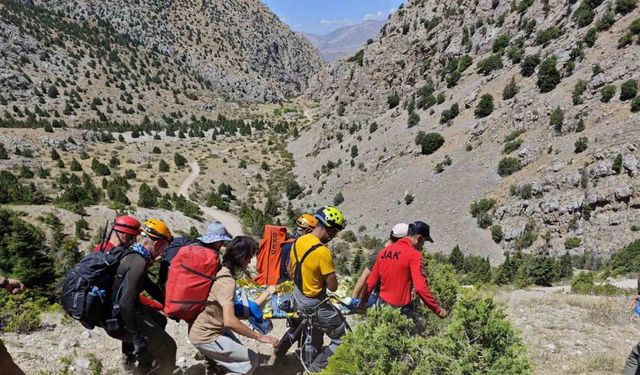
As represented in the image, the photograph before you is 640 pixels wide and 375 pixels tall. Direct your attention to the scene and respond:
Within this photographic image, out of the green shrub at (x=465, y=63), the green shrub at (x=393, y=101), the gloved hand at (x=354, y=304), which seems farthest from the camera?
the green shrub at (x=393, y=101)

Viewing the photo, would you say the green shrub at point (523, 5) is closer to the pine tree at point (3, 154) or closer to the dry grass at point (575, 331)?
the dry grass at point (575, 331)

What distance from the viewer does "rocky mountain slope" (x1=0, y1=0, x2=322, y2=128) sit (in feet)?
224

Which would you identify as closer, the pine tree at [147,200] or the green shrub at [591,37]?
the pine tree at [147,200]

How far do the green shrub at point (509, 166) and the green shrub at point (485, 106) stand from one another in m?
7.01

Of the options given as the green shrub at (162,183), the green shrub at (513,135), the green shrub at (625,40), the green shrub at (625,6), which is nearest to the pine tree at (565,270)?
the green shrub at (513,135)

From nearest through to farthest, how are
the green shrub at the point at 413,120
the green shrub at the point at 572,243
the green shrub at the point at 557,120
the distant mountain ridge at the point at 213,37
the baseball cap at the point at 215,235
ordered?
the baseball cap at the point at 215,235
the green shrub at the point at 572,243
the green shrub at the point at 557,120
the green shrub at the point at 413,120
the distant mountain ridge at the point at 213,37

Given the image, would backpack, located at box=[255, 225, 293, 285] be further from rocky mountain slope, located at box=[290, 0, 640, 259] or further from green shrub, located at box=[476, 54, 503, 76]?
green shrub, located at box=[476, 54, 503, 76]

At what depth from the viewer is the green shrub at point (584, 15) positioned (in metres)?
33.9

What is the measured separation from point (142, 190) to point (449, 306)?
94.7 feet

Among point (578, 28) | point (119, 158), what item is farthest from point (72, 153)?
point (578, 28)

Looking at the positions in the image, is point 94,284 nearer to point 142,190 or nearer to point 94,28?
point 142,190

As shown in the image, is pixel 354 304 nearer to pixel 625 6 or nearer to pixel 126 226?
pixel 126 226

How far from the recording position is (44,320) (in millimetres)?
8258

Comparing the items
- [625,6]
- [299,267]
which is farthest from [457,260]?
[625,6]
